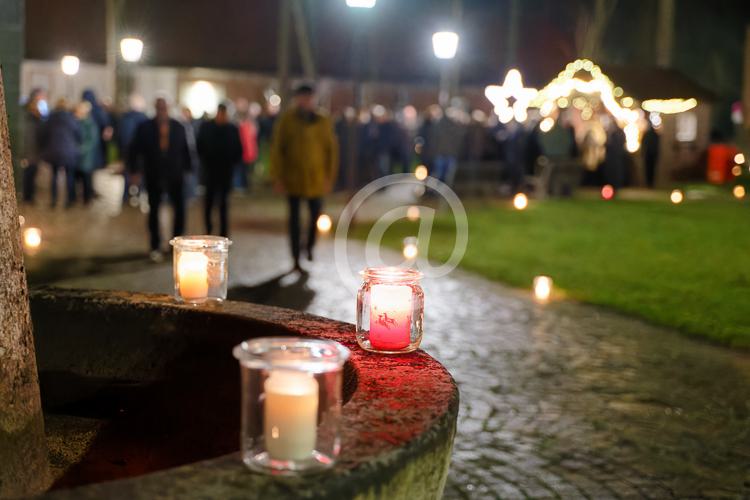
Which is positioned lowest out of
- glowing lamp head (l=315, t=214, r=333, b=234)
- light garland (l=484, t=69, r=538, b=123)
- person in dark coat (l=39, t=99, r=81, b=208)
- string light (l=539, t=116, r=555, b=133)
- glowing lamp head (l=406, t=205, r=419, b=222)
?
glowing lamp head (l=315, t=214, r=333, b=234)

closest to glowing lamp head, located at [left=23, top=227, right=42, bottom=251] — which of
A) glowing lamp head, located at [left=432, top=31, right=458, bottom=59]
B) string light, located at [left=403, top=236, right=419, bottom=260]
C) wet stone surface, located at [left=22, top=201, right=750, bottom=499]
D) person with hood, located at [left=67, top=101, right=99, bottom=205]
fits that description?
wet stone surface, located at [left=22, top=201, right=750, bottom=499]

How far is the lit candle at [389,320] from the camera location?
3963 millimetres

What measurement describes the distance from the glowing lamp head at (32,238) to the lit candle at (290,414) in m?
12.4

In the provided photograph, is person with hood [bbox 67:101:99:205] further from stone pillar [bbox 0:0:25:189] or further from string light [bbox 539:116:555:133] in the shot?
stone pillar [bbox 0:0:25:189]

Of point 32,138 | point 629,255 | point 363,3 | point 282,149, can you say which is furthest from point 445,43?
point 363,3

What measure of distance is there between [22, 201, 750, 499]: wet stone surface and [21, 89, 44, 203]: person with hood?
898cm

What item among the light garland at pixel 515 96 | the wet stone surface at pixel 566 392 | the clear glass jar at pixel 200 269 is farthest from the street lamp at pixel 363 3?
the light garland at pixel 515 96

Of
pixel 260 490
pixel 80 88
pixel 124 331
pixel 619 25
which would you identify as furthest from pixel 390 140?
pixel 619 25

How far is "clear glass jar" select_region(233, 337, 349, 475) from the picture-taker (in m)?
2.60

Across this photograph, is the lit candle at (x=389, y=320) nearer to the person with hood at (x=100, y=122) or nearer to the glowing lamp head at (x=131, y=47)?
the person with hood at (x=100, y=122)

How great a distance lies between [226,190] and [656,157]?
70.4 feet

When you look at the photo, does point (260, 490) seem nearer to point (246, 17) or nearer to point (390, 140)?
point (390, 140)

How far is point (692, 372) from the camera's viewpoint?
8211 millimetres

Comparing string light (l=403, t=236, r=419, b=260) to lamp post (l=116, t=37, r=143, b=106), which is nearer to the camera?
string light (l=403, t=236, r=419, b=260)
